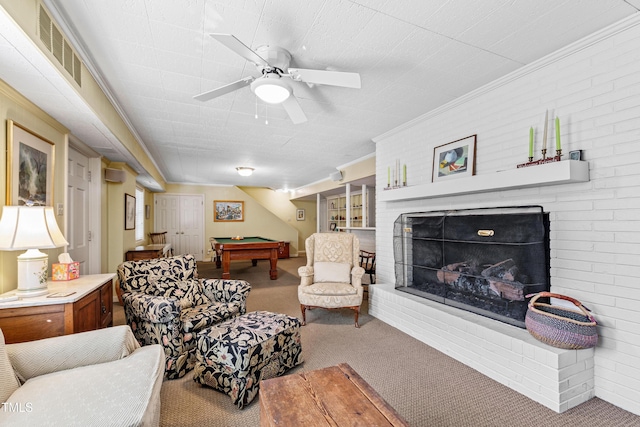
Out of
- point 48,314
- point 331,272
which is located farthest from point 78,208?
point 331,272

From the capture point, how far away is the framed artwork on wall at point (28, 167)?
200 cm

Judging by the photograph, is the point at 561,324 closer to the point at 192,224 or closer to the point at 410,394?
the point at 410,394

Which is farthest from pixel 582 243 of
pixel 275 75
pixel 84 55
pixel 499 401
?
pixel 84 55

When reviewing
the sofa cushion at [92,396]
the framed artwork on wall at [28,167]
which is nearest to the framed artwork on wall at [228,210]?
the framed artwork on wall at [28,167]

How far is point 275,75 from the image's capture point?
211 cm

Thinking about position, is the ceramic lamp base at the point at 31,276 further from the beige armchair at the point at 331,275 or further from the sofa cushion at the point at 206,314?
the beige armchair at the point at 331,275

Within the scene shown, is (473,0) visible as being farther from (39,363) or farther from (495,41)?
(39,363)

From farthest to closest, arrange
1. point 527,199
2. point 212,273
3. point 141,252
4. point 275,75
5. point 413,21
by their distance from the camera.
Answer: point 212,273, point 141,252, point 527,199, point 275,75, point 413,21

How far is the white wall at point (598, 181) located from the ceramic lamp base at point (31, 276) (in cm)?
348

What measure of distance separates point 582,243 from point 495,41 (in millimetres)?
1507

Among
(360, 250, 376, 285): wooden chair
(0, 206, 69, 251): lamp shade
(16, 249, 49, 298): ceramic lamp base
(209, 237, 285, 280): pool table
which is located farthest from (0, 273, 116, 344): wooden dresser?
(360, 250, 376, 285): wooden chair

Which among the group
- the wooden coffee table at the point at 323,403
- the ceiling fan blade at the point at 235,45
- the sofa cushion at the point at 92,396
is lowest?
the wooden coffee table at the point at 323,403

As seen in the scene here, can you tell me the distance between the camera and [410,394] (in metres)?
2.02

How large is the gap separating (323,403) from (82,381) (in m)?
1.12
